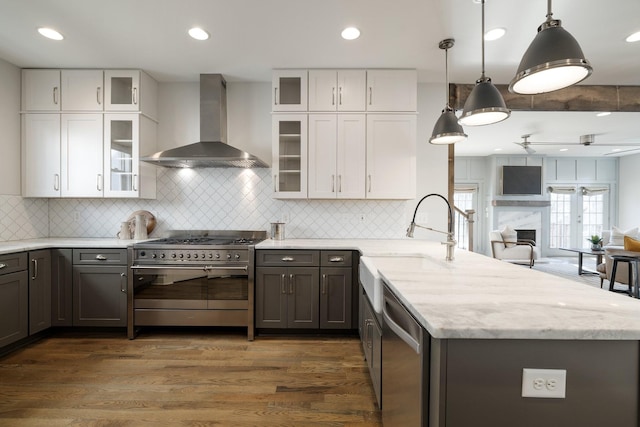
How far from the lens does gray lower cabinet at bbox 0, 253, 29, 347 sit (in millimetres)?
2500

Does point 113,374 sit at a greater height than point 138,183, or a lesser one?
lesser

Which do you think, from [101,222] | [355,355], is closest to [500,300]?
[355,355]

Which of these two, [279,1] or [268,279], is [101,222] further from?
[279,1]

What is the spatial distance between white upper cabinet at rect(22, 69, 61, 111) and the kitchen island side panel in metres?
4.18

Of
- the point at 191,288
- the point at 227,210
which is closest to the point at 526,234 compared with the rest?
the point at 227,210

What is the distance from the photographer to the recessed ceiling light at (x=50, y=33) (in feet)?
8.31

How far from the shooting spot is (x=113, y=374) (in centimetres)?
232

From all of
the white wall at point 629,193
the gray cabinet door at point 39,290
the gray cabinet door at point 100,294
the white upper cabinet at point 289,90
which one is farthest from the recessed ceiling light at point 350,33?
the white wall at point 629,193

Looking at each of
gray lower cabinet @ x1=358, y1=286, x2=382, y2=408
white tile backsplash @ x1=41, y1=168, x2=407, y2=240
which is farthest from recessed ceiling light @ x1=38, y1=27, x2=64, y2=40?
gray lower cabinet @ x1=358, y1=286, x2=382, y2=408

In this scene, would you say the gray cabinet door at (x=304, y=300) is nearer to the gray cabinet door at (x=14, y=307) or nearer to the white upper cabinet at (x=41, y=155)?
the gray cabinet door at (x=14, y=307)

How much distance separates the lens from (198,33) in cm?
257

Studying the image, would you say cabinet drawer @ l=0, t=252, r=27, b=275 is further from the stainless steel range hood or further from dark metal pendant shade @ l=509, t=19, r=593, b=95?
dark metal pendant shade @ l=509, t=19, r=593, b=95

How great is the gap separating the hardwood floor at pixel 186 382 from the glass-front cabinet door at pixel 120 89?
2325 millimetres

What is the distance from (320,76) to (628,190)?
9535mm
